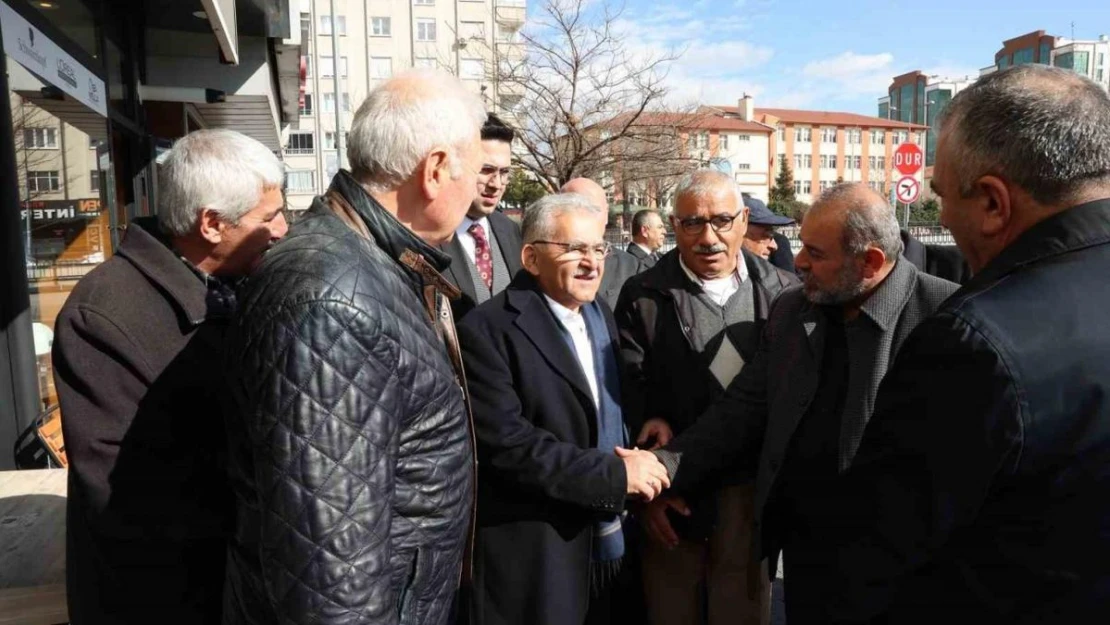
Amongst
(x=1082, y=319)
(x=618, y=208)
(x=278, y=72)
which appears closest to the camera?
(x=1082, y=319)

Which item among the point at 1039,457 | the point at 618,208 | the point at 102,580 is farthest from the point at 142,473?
the point at 618,208

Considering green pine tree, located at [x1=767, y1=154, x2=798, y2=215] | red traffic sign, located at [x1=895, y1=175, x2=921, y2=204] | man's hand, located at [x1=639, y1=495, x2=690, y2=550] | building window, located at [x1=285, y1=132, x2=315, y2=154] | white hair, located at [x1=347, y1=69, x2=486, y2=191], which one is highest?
building window, located at [x1=285, y1=132, x2=315, y2=154]

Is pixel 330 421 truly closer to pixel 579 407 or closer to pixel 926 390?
pixel 926 390

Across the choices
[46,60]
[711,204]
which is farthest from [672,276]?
[46,60]

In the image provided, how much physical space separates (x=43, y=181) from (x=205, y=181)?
10.3 ft

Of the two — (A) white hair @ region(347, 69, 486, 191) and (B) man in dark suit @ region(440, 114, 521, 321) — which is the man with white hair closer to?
(A) white hair @ region(347, 69, 486, 191)

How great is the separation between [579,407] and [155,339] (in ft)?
4.50

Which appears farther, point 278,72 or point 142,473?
point 278,72

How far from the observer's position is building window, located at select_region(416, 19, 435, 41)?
183 feet

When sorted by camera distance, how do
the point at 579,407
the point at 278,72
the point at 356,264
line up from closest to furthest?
the point at 356,264 < the point at 579,407 < the point at 278,72

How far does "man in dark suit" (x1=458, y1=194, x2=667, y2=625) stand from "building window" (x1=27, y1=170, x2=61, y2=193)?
305 centimetres

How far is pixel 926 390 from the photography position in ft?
4.19

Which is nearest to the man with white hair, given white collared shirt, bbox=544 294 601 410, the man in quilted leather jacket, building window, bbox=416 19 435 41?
the man in quilted leather jacket

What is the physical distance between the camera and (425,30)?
56094 mm
